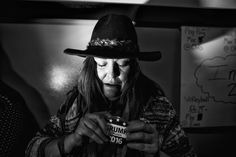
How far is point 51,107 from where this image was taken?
1.14 metres

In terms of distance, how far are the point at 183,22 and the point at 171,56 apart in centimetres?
19

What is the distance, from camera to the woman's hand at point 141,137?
785 millimetres

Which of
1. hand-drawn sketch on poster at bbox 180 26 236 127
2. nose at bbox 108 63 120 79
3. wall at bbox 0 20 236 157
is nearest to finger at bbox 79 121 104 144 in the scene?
nose at bbox 108 63 120 79

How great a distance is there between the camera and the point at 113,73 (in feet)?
2.81

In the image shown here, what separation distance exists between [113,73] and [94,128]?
0.22 m

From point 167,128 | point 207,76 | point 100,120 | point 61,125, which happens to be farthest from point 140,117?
point 207,76

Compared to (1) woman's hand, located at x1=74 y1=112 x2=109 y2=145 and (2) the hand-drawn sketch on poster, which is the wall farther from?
(1) woman's hand, located at x1=74 y1=112 x2=109 y2=145

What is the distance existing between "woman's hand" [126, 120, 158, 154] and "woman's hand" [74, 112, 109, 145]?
0.29 feet

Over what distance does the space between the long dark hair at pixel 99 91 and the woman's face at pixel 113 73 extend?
28mm

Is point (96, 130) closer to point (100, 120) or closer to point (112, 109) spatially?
point (100, 120)

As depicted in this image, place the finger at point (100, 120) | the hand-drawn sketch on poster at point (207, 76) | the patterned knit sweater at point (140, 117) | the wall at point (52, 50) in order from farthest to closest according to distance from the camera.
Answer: the hand-drawn sketch on poster at point (207, 76), the wall at point (52, 50), the patterned knit sweater at point (140, 117), the finger at point (100, 120)

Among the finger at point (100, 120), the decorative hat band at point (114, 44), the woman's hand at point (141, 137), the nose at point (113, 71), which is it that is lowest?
the woman's hand at point (141, 137)

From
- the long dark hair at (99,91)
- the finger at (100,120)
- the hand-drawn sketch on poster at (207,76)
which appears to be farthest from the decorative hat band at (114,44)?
the hand-drawn sketch on poster at (207,76)

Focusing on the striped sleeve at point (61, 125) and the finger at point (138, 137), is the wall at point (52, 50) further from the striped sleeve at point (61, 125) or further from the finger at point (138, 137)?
the finger at point (138, 137)
